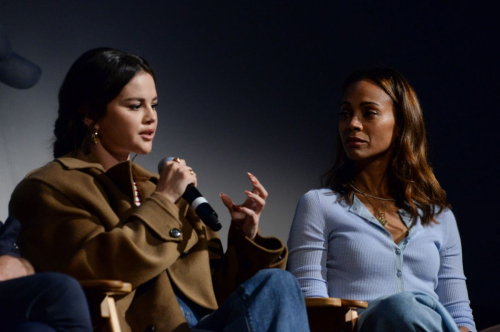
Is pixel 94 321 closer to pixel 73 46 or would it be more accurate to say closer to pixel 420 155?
pixel 73 46

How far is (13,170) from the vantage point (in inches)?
87.7

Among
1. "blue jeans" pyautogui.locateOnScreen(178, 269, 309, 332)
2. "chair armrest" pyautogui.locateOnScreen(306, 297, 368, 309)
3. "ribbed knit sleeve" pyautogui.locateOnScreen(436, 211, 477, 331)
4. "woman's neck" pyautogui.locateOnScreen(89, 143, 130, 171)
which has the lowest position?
"ribbed knit sleeve" pyautogui.locateOnScreen(436, 211, 477, 331)

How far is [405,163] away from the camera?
2330 millimetres

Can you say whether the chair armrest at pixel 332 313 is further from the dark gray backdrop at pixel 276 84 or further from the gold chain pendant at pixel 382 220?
the dark gray backdrop at pixel 276 84

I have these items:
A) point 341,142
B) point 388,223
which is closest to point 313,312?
point 388,223

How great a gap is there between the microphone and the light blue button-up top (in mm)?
524

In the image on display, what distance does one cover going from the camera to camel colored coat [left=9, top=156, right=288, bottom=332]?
164 cm

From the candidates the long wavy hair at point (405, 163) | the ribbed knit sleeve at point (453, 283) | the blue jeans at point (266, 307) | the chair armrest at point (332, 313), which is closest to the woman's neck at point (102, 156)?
the blue jeans at point (266, 307)

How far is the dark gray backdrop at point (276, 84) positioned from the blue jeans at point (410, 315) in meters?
1.00

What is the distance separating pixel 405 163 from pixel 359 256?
397 millimetres

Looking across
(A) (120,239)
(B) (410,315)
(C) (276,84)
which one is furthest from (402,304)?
(C) (276,84)

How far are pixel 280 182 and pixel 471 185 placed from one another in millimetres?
1122

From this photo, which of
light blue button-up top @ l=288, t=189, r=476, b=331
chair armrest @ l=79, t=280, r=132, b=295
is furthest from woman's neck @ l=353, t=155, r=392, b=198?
chair armrest @ l=79, t=280, r=132, b=295

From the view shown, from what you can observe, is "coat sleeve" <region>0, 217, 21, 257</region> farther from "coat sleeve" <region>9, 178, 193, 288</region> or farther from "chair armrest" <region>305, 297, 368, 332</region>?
"chair armrest" <region>305, 297, 368, 332</region>
